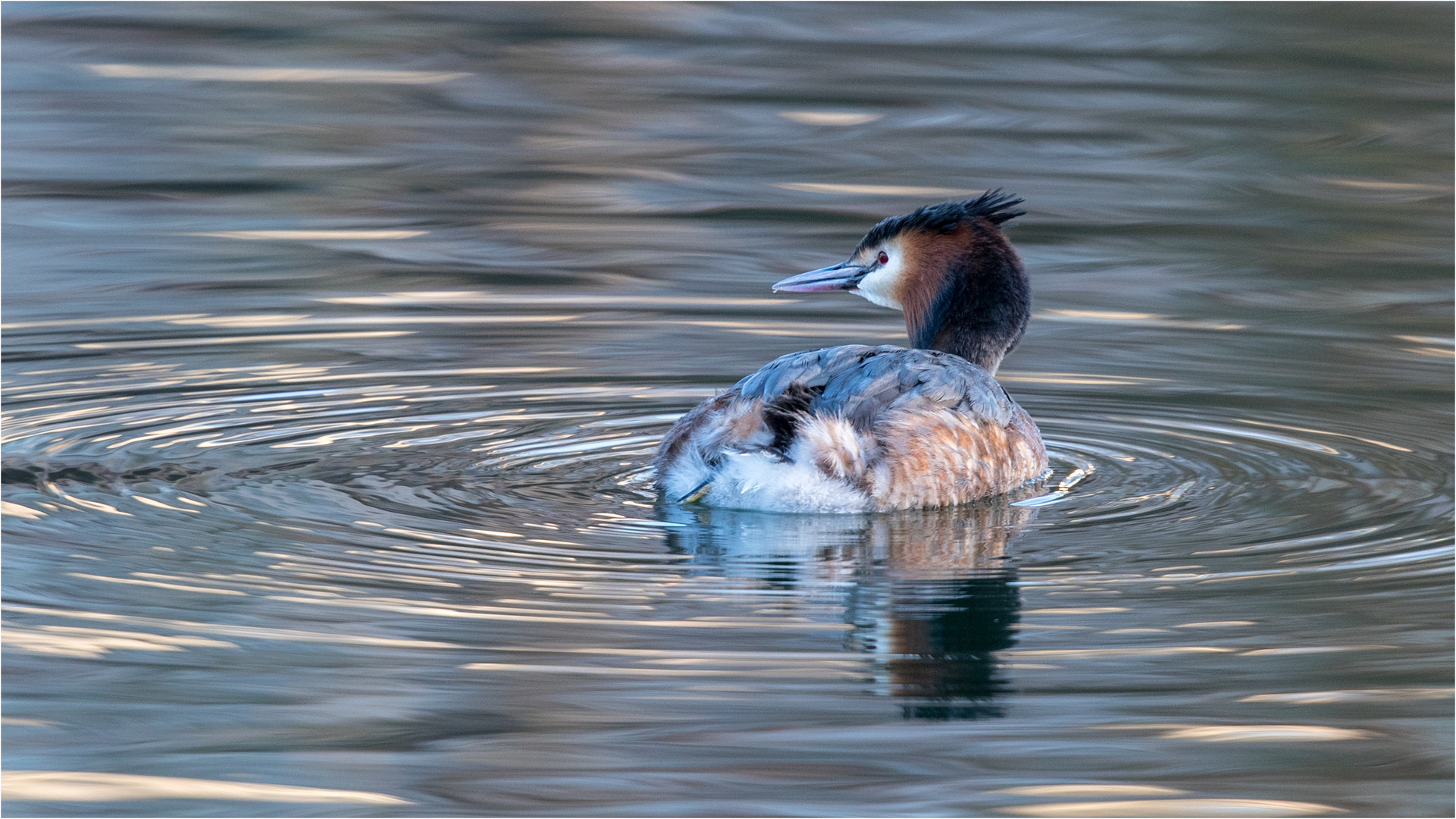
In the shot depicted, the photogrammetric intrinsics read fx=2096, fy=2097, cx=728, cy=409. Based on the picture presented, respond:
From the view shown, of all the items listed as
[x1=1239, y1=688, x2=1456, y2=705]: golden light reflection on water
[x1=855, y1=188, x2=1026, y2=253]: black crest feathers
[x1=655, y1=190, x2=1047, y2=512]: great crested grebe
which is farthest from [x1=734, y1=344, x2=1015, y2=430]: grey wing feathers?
[x1=1239, y1=688, x2=1456, y2=705]: golden light reflection on water

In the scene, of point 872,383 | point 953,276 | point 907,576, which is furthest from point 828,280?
point 907,576

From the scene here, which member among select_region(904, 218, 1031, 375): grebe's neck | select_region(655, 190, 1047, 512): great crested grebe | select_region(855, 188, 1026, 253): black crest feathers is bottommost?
select_region(655, 190, 1047, 512): great crested grebe

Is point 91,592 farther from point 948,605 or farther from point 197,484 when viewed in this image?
point 948,605

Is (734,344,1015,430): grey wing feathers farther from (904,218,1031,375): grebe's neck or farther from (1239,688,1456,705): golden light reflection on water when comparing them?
(1239,688,1456,705): golden light reflection on water

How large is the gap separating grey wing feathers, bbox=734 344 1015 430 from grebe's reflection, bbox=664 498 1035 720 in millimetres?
326

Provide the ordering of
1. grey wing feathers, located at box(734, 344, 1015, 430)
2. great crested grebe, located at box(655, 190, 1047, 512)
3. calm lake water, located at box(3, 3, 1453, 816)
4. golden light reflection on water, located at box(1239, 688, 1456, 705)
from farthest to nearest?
1. grey wing feathers, located at box(734, 344, 1015, 430)
2. great crested grebe, located at box(655, 190, 1047, 512)
3. golden light reflection on water, located at box(1239, 688, 1456, 705)
4. calm lake water, located at box(3, 3, 1453, 816)

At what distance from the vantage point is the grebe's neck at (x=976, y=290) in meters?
7.41

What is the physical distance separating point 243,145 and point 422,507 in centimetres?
690

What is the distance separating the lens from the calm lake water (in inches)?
184

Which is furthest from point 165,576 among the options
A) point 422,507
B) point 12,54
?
point 12,54

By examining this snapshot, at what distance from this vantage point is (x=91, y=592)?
5426mm

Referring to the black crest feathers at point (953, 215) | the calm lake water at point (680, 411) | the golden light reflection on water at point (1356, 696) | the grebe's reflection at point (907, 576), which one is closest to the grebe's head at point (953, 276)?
the black crest feathers at point (953, 215)

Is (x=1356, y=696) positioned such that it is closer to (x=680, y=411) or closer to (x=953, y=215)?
(x=953, y=215)

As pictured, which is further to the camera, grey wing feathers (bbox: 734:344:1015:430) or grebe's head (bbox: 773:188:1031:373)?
grebe's head (bbox: 773:188:1031:373)
